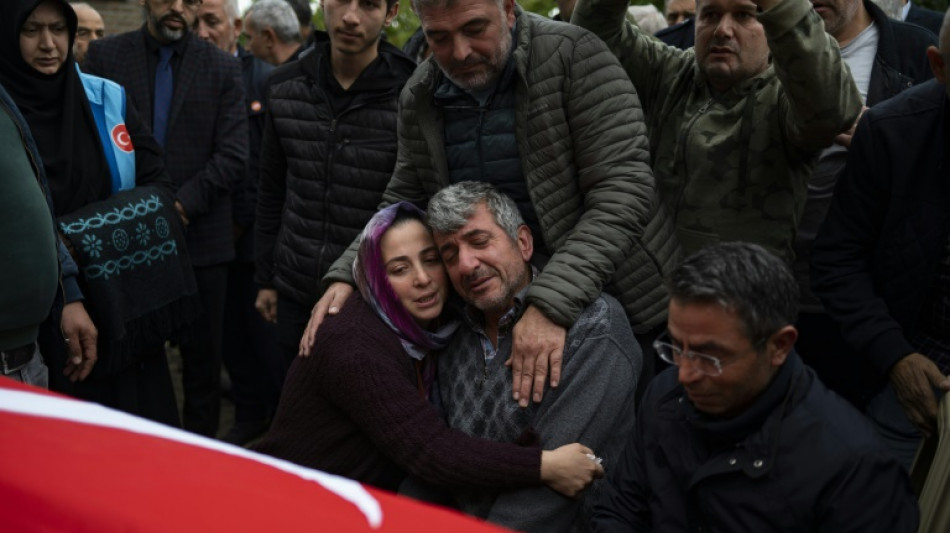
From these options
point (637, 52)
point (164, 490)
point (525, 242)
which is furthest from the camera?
point (637, 52)

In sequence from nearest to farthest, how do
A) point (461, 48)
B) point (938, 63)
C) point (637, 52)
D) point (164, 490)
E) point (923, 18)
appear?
point (164, 490)
point (938, 63)
point (461, 48)
point (637, 52)
point (923, 18)

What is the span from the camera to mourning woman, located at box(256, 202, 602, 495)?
2641 mm

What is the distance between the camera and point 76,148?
3.68 metres

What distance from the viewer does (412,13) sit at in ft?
36.2

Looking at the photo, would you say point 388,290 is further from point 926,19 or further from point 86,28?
point 86,28

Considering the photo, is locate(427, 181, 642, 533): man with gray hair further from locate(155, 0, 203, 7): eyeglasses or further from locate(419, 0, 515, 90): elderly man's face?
locate(155, 0, 203, 7): eyeglasses

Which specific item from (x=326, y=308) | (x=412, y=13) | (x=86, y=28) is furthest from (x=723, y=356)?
(x=412, y=13)

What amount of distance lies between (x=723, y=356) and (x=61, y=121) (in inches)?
101

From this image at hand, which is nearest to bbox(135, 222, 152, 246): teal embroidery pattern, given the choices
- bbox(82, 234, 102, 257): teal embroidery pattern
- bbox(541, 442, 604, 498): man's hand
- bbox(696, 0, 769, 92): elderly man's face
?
bbox(82, 234, 102, 257): teal embroidery pattern

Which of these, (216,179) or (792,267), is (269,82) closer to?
(216,179)

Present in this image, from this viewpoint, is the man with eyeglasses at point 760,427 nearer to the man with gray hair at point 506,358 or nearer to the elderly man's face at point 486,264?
the man with gray hair at point 506,358

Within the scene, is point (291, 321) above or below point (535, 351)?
below

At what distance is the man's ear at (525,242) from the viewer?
2.88 m

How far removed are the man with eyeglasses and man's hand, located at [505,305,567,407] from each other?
0.41m
